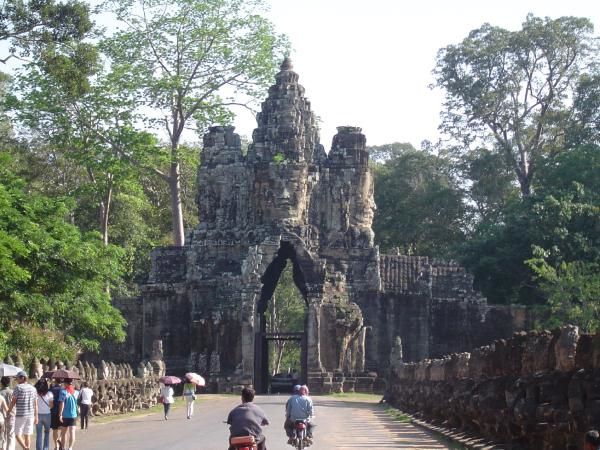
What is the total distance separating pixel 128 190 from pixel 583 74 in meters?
25.3

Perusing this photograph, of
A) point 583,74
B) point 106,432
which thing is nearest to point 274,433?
point 106,432

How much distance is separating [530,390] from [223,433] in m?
10.6

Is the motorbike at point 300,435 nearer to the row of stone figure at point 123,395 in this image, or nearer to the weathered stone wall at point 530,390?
the weathered stone wall at point 530,390

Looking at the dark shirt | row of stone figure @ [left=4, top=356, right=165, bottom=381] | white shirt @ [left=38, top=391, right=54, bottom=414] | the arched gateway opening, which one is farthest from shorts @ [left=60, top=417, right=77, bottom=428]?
the arched gateway opening

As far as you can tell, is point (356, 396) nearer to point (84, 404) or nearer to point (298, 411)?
point (84, 404)

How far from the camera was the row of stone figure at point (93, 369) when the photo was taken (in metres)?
25.1

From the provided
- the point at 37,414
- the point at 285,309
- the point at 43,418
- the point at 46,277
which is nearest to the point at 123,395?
the point at 46,277

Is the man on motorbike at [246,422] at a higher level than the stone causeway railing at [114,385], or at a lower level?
lower

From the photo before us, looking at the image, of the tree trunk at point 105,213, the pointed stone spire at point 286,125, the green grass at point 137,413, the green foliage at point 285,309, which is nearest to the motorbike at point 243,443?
the green grass at point 137,413

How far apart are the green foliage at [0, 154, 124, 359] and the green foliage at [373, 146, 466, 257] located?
31.4 meters

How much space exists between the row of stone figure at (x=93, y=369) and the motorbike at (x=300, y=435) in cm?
701

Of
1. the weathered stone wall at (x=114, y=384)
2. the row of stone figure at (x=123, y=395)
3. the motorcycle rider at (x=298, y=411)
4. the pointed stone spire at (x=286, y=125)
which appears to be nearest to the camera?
the motorcycle rider at (x=298, y=411)

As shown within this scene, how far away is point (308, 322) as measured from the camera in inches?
1900

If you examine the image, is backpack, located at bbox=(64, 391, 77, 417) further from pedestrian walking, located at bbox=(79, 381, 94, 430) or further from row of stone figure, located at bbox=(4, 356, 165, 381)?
pedestrian walking, located at bbox=(79, 381, 94, 430)
